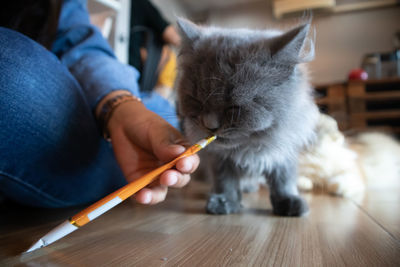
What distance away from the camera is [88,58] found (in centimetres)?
103

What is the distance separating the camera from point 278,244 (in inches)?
22.8

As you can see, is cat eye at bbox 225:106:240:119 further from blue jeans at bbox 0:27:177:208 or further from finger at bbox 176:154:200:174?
blue jeans at bbox 0:27:177:208

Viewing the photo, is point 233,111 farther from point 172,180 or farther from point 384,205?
point 384,205

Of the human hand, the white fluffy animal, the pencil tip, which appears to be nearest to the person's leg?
the human hand

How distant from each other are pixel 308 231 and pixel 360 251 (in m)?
0.14

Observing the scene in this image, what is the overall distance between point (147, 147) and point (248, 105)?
11.5 inches

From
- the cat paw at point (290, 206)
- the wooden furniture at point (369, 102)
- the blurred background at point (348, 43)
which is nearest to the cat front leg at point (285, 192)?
the cat paw at point (290, 206)

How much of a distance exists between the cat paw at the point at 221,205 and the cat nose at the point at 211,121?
0.91ft

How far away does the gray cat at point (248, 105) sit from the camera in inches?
27.5

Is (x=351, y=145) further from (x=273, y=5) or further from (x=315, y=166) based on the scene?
(x=273, y=5)

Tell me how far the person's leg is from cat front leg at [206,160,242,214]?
0.43m

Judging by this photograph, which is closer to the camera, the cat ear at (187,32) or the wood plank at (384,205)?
the wood plank at (384,205)

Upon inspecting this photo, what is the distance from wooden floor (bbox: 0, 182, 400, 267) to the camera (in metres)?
0.50

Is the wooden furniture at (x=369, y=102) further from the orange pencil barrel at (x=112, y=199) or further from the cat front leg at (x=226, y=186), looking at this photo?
the orange pencil barrel at (x=112, y=199)
